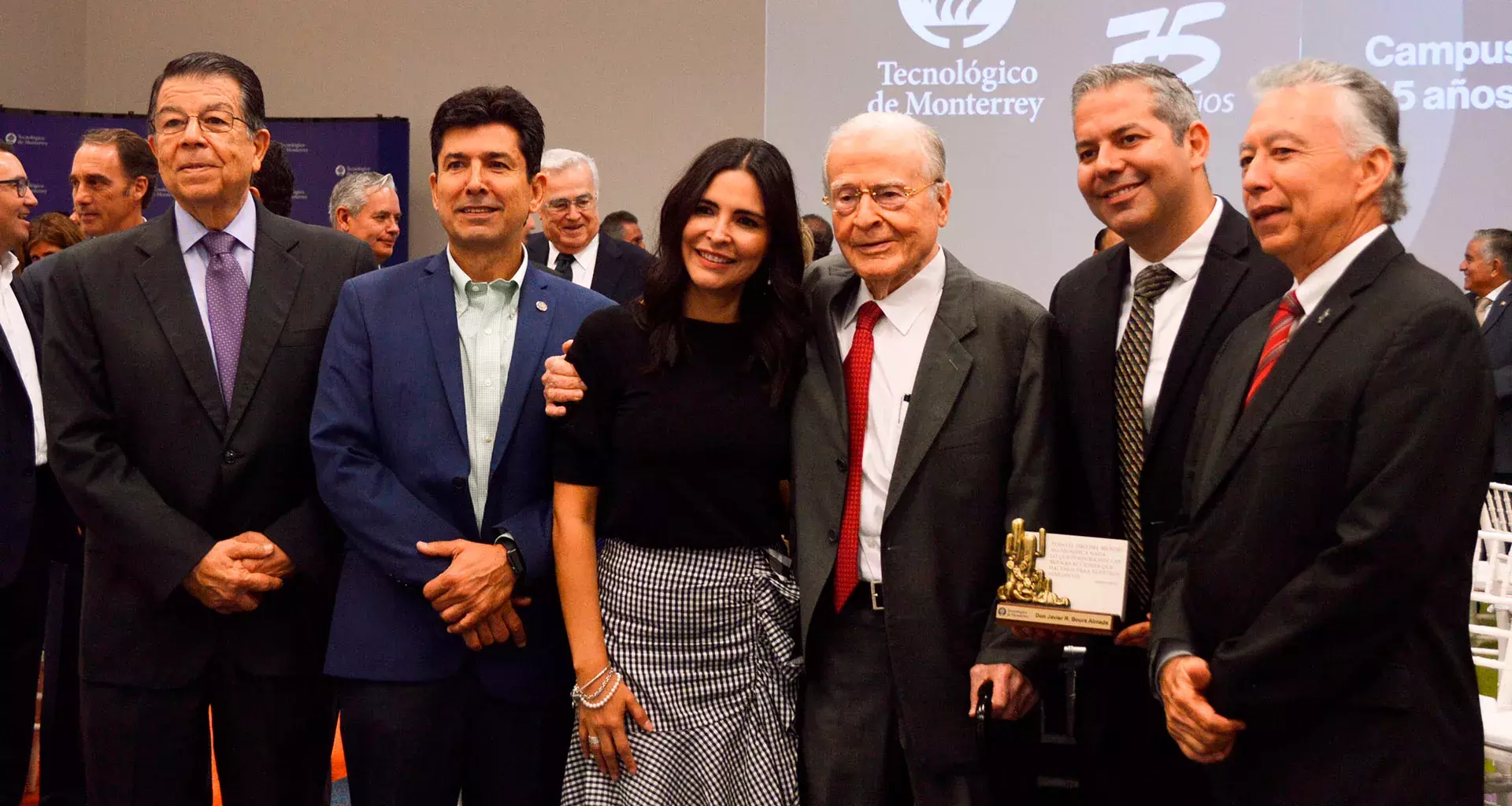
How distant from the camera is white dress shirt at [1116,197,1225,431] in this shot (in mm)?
2207

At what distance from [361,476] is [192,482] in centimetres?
36

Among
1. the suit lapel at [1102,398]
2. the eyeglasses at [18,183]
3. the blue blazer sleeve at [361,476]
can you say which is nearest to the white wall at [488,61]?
the eyeglasses at [18,183]

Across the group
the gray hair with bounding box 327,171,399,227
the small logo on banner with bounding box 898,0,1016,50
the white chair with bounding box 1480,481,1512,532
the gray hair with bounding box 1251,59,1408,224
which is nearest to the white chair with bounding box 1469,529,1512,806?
the white chair with bounding box 1480,481,1512,532

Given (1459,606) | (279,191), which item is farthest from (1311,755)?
(279,191)

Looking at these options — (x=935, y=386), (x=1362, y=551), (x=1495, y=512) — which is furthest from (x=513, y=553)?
(x=1495, y=512)

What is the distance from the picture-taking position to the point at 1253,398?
1.85 meters

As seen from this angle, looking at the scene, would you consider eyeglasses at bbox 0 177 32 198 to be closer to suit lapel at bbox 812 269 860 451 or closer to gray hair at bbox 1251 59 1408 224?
suit lapel at bbox 812 269 860 451

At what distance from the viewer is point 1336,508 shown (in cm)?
174

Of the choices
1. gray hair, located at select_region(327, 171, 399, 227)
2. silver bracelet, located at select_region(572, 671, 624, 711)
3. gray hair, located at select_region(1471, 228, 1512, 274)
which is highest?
gray hair, located at select_region(1471, 228, 1512, 274)

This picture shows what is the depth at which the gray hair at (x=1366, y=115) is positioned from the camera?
6.02ft

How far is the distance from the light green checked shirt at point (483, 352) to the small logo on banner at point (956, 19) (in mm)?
4814

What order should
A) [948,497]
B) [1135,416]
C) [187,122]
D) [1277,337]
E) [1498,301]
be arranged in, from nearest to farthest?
1. [1277,337]
2. [948,497]
3. [1135,416]
4. [187,122]
5. [1498,301]

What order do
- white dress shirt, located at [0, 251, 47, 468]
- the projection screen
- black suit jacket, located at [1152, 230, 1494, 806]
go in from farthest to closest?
the projection screen, white dress shirt, located at [0, 251, 47, 468], black suit jacket, located at [1152, 230, 1494, 806]

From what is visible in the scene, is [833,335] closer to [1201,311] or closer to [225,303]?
[1201,311]
